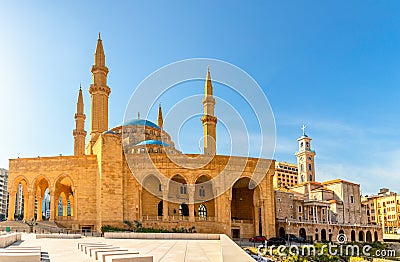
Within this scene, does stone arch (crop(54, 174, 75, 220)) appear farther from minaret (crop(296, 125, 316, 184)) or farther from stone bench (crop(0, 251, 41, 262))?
minaret (crop(296, 125, 316, 184))

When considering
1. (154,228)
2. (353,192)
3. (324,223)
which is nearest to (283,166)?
(353,192)

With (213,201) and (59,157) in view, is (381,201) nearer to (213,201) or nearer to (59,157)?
(213,201)

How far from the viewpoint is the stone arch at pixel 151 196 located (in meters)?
39.0

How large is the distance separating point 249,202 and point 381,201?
4944 centimetres

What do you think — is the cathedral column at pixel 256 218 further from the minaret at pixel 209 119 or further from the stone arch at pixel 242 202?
the minaret at pixel 209 119

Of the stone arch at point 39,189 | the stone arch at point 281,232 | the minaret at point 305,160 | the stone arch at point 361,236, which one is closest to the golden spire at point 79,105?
the stone arch at point 39,189

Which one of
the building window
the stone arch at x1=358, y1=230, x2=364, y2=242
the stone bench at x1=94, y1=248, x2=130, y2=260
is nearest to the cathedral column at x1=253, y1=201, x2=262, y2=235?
the building window

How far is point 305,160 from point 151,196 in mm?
52218

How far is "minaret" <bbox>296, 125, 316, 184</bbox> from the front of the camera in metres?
84.6

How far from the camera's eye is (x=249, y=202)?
144 feet

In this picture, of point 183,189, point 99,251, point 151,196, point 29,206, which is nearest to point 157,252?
point 99,251

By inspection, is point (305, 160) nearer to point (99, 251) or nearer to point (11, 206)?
point (11, 206)

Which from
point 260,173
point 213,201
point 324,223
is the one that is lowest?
point 324,223

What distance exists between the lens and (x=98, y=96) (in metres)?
40.2
